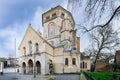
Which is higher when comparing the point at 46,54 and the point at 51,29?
the point at 51,29

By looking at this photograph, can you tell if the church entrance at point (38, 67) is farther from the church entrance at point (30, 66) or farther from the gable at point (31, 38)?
the gable at point (31, 38)

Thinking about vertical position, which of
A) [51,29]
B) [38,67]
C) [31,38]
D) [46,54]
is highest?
[51,29]

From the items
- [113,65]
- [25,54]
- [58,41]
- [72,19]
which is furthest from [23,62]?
[72,19]

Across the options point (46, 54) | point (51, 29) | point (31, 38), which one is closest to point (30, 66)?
point (31, 38)

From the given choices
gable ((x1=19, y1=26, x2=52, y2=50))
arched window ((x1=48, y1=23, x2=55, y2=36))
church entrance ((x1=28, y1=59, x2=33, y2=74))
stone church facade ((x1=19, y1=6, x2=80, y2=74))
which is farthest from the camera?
arched window ((x1=48, y1=23, x2=55, y2=36))

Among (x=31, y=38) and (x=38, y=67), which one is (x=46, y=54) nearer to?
(x=38, y=67)

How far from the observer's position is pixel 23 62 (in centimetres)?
5653

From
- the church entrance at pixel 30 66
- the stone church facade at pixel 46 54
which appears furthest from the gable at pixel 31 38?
the church entrance at pixel 30 66

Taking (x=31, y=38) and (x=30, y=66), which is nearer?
(x=31, y=38)

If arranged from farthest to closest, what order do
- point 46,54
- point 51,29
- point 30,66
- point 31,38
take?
1. point 51,29
2. point 30,66
3. point 31,38
4. point 46,54

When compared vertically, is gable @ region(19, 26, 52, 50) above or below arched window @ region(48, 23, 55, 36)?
below

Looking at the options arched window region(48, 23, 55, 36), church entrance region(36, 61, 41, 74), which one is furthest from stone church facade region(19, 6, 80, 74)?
arched window region(48, 23, 55, 36)

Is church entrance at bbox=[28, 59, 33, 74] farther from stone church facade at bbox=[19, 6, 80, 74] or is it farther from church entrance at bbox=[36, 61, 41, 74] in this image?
church entrance at bbox=[36, 61, 41, 74]

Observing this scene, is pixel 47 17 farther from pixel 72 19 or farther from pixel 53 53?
pixel 72 19
